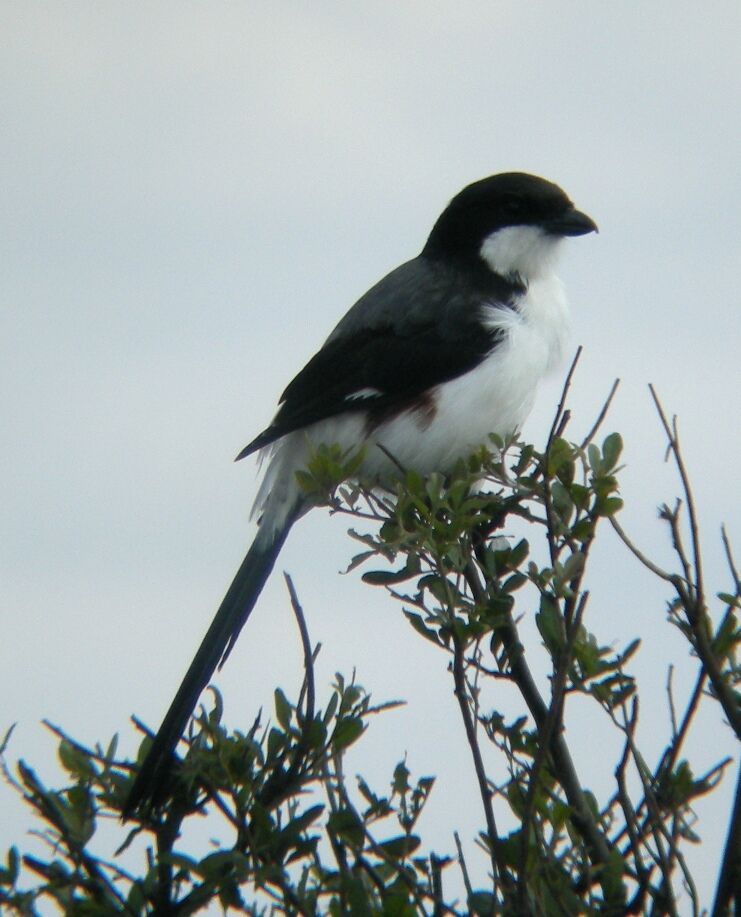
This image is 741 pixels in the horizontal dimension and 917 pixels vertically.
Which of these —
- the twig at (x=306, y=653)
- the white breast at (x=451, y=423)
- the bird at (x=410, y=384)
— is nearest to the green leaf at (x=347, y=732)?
the twig at (x=306, y=653)

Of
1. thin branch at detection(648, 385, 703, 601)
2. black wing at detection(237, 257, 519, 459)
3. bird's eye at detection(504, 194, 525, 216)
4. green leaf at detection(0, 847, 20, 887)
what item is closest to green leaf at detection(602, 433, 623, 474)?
thin branch at detection(648, 385, 703, 601)

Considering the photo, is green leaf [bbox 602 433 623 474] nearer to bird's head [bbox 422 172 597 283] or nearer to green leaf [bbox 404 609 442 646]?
green leaf [bbox 404 609 442 646]

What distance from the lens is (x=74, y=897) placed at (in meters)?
2.48

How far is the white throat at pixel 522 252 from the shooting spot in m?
5.38

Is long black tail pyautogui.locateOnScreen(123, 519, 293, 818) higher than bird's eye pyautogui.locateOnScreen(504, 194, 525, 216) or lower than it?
lower

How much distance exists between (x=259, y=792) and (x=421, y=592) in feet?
1.86

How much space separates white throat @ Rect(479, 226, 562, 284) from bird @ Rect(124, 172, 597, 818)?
0.04 feet

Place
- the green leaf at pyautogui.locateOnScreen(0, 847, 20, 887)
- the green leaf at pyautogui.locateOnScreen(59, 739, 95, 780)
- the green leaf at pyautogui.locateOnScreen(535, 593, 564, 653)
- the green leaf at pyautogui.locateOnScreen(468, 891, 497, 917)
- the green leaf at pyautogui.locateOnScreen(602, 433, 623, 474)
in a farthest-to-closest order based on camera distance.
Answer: the green leaf at pyautogui.locateOnScreen(602, 433, 623, 474) → the green leaf at pyautogui.locateOnScreen(59, 739, 95, 780) → the green leaf at pyautogui.locateOnScreen(535, 593, 564, 653) → the green leaf at pyautogui.locateOnScreen(0, 847, 20, 887) → the green leaf at pyautogui.locateOnScreen(468, 891, 497, 917)

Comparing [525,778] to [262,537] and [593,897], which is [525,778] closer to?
[593,897]

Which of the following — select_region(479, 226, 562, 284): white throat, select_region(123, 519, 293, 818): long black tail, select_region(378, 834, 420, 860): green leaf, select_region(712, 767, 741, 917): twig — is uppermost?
select_region(479, 226, 562, 284): white throat

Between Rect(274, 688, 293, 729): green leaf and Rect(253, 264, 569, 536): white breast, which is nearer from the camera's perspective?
Rect(274, 688, 293, 729): green leaf

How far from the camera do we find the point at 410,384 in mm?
4875

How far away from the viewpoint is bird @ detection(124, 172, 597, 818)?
4.80 meters

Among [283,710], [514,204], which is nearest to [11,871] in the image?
[283,710]
